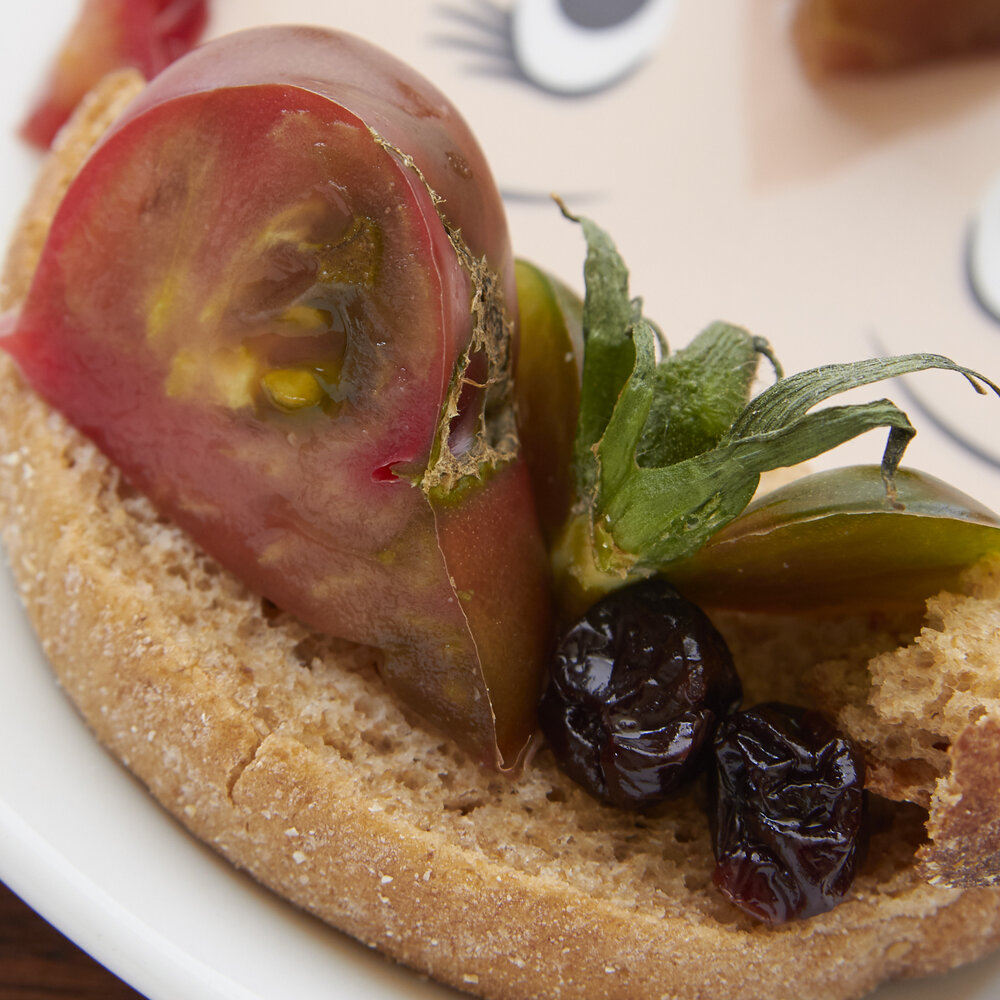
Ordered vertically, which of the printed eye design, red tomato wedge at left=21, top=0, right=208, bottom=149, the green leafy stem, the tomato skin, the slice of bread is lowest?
the slice of bread

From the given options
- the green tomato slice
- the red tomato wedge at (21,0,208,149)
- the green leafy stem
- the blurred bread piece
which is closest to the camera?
the green leafy stem

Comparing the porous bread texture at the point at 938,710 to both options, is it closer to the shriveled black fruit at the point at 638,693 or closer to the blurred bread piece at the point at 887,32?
the shriveled black fruit at the point at 638,693

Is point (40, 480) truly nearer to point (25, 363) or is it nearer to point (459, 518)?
point (25, 363)

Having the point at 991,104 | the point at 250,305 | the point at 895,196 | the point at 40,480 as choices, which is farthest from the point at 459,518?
the point at 991,104

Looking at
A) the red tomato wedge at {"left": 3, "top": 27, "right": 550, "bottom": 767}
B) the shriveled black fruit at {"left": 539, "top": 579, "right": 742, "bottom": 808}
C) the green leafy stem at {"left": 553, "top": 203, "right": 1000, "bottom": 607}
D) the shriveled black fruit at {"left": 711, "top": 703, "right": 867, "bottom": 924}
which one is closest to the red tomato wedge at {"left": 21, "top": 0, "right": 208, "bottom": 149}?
the red tomato wedge at {"left": 3, "top": 27, "right": 550, "bottom": 767}

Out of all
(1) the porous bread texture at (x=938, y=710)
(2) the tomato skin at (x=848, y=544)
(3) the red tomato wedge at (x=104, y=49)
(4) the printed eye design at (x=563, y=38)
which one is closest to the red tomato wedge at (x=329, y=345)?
(2) the tomato skin at (x=848, y=544)

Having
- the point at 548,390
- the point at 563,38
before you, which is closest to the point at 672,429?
the point at 548,390

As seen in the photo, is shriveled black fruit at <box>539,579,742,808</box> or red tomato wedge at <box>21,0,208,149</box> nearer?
shriveled black fruit at <box>539,579,742,808</box>

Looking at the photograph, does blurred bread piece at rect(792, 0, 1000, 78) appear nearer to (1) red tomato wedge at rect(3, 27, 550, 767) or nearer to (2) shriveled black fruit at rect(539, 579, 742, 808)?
(1) red tomato wedge at rect(3, 27, 550, 767)
